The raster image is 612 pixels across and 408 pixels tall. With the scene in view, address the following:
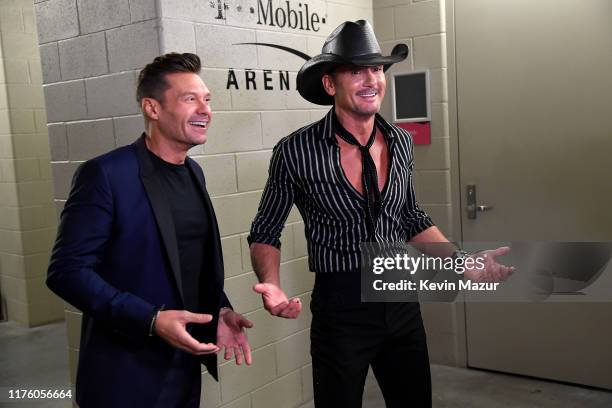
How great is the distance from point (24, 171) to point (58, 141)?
231cm

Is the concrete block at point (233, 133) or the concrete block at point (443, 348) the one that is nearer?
the concrete block at point (233, 133)

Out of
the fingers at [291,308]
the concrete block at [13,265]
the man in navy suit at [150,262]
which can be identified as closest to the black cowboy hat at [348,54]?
the man in navy suit at [150,262]

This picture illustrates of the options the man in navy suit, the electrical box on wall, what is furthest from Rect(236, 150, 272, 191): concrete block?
the electrical box on wall

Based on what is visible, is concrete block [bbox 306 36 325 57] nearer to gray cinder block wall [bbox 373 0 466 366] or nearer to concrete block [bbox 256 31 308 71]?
concrete block [bbox 256 31 308 71]

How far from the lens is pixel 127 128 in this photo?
2695 millimetres

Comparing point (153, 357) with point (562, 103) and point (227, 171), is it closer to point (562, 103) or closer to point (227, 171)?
point (227, 171)

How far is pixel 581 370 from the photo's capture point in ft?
11.3

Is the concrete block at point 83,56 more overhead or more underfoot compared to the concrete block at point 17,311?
more overhead

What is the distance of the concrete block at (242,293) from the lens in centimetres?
296

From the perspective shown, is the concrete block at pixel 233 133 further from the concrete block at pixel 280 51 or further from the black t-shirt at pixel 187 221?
the black t-shirt at pixel 187 221

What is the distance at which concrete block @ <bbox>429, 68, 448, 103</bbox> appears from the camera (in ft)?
12.0

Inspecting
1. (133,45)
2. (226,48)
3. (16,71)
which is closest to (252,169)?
(226,48)

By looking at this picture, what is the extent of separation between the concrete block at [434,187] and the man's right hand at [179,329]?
2.38 meters

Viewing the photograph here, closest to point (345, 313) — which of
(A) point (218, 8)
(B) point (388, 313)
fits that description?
(B) point (388, 313)
